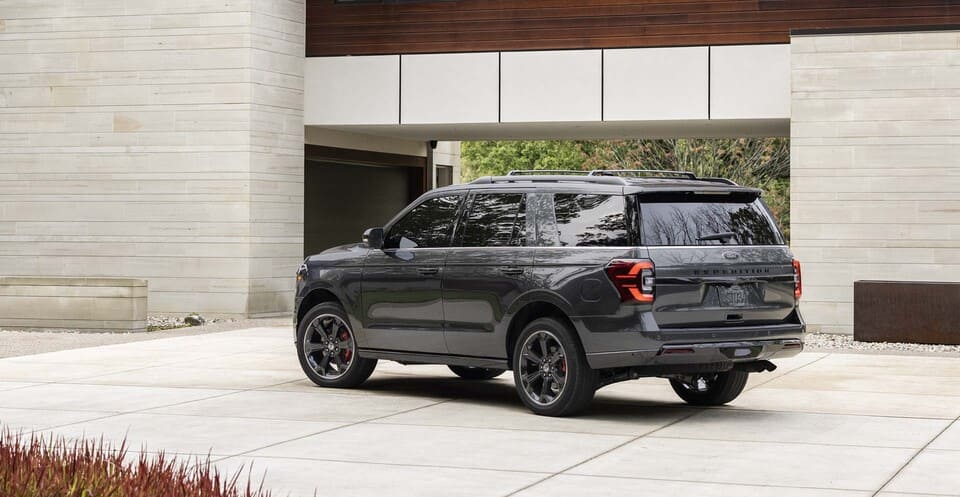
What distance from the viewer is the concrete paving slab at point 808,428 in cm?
1010

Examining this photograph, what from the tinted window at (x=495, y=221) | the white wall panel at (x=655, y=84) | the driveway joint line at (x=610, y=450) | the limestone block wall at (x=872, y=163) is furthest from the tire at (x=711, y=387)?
the white wall panel at (x=655, y=84)

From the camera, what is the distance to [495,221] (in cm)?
1199

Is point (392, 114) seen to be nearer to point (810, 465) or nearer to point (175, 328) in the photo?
point (175, 328)

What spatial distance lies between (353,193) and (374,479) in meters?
22.3

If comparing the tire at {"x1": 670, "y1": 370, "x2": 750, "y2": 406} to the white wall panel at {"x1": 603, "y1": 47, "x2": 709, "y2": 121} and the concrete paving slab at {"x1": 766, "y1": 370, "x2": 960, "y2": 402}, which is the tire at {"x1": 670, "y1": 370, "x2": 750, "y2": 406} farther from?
the white wall panel at {"x1": 603, "y1": 47, "x2": 709, "y2": 121}

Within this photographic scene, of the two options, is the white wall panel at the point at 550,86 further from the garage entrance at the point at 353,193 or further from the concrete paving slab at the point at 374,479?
the concrete paving slab at the point at 374,479

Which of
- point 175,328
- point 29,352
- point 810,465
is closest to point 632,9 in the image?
point 175,328

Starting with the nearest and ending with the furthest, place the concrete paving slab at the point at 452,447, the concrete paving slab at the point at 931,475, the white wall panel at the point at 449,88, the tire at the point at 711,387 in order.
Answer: the concrete paving slab at the point at 931,475 < the concrete paving slab at the point at 452,447 < the tire at the point at 711,387 < the white wall panel at the point at 449,88

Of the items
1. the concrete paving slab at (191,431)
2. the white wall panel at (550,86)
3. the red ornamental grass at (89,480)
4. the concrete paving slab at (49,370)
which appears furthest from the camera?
the white wall panel at (550,86)

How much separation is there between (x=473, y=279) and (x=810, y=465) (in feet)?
12.3

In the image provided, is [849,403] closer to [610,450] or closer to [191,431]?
[610,450]

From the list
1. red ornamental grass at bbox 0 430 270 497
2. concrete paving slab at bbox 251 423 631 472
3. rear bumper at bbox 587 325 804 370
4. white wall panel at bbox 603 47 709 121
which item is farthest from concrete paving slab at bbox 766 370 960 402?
white wall panel at bbox 603 47 709 121

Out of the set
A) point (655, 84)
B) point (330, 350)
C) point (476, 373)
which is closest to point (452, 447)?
point (330, 350)

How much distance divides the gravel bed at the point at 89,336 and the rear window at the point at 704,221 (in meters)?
8.66
